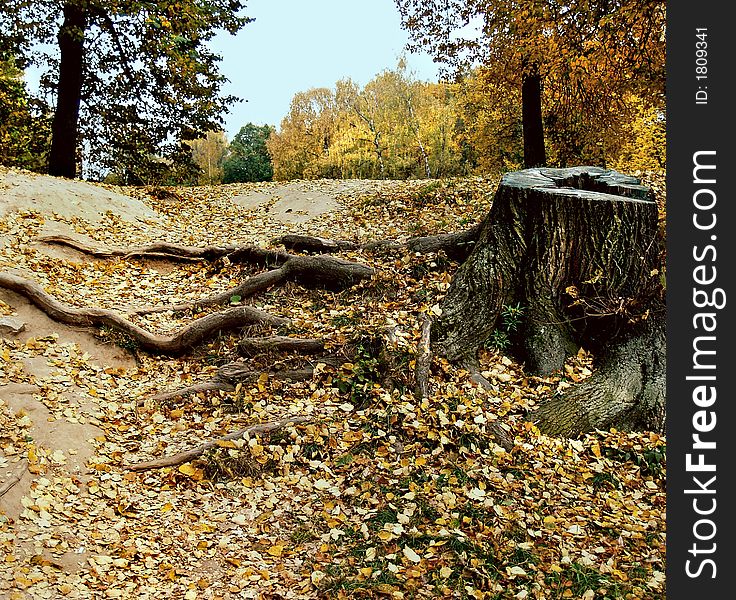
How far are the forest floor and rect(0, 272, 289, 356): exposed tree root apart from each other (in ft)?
0.45

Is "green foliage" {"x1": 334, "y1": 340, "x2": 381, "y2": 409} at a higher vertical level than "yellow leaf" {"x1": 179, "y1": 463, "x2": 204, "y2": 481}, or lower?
higher

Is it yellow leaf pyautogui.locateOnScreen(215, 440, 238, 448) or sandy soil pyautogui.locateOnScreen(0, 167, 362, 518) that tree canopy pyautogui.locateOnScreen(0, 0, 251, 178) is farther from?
yellow leaf pyautogui.locateOnScreen(215, 440, 238, 448)

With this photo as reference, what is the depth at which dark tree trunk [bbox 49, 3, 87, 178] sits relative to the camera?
15.7m

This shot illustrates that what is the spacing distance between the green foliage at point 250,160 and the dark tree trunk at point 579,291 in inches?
1757

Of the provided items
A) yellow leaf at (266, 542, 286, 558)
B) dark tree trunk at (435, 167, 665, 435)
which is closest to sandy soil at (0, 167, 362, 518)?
yellow leaf at (266, 542, 286, 558)

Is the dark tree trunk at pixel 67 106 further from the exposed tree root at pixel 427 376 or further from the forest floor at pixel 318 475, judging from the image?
the exposed tree root at pixel 427 376

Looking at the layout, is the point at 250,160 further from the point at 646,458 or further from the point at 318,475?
the point at 646,458

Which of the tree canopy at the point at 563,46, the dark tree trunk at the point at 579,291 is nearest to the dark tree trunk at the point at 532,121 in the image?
the tree canopy at the point at 563,46

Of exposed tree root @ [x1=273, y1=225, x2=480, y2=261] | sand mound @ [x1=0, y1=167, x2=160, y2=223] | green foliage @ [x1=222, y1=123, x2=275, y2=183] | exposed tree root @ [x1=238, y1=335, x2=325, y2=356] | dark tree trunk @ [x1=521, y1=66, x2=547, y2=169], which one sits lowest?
exposed tree root @ [x1=238, y1=335, x2=325, y2=356]

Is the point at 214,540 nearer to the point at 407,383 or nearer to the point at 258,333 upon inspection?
the point at 407,383

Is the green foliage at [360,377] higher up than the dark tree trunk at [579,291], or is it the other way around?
the dark tree trunk at [579,291]

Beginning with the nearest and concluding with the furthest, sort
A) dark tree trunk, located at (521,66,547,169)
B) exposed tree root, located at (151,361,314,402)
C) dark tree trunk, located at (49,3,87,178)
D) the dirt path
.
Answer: the dirt path → exposed tree root, located at (151,361,314,402) → dark tree trunk, located at (521,66,547,169) → dark tree trunk, located at (49,3,87,178)

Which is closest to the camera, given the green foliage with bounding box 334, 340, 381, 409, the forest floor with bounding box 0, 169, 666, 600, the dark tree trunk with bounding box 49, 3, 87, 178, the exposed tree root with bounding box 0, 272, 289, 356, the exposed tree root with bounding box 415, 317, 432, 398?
the forest floor with bounding box 0, 169, 666, 600

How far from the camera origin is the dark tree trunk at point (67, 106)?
15734 mm
